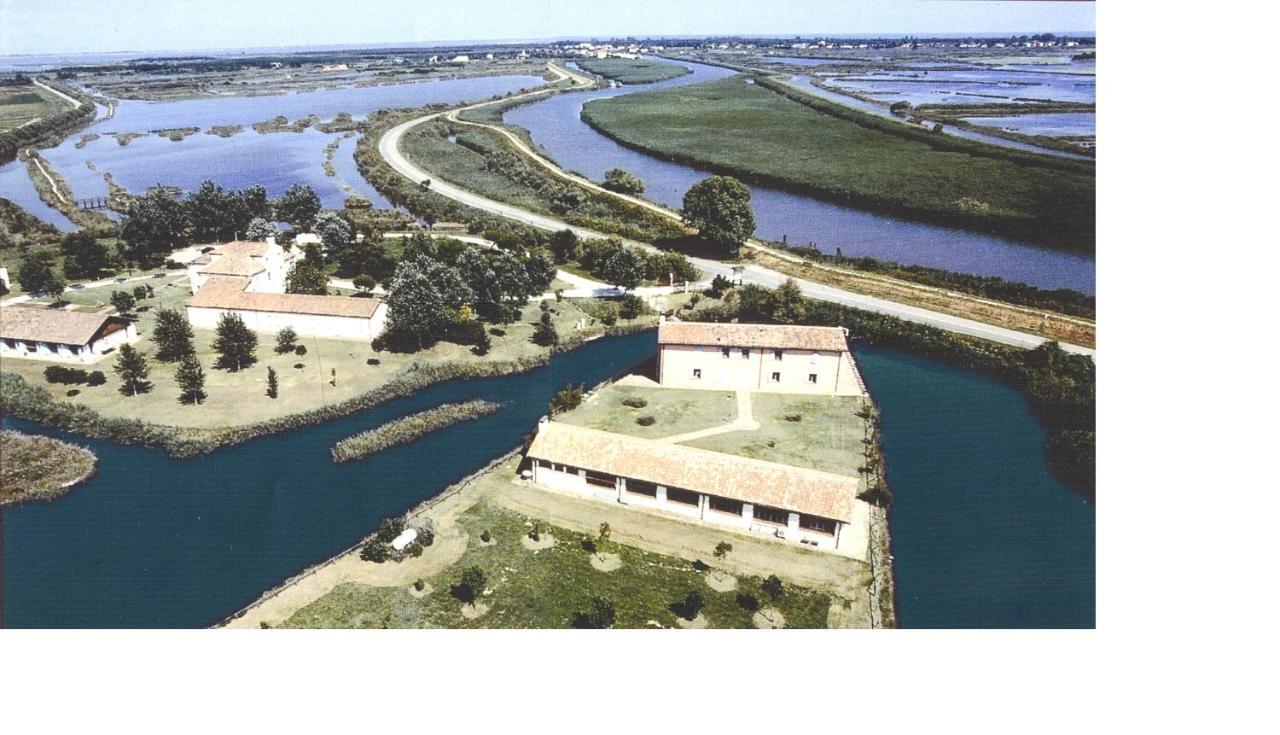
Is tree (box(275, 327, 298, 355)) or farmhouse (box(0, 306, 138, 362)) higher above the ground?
farmhouse (box(0, 306, 138, 362))

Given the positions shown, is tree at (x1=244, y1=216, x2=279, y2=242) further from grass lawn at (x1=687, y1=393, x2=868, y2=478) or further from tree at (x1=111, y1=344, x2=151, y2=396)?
grass lawn at (x1=687, y1=393, x2=868, y2=478)

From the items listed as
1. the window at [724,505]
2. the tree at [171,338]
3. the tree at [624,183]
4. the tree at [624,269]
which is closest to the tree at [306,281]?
the tree at [171,338]

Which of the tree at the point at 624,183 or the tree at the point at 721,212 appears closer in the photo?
the tree at the point at 721,212

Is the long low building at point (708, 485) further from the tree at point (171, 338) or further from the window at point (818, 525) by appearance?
the tree at point (171, 338)

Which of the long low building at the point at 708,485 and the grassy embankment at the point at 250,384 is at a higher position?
the grassy embankment at the point at 250,384

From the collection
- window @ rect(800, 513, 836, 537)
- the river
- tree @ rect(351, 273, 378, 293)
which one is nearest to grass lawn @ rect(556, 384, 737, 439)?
the river
